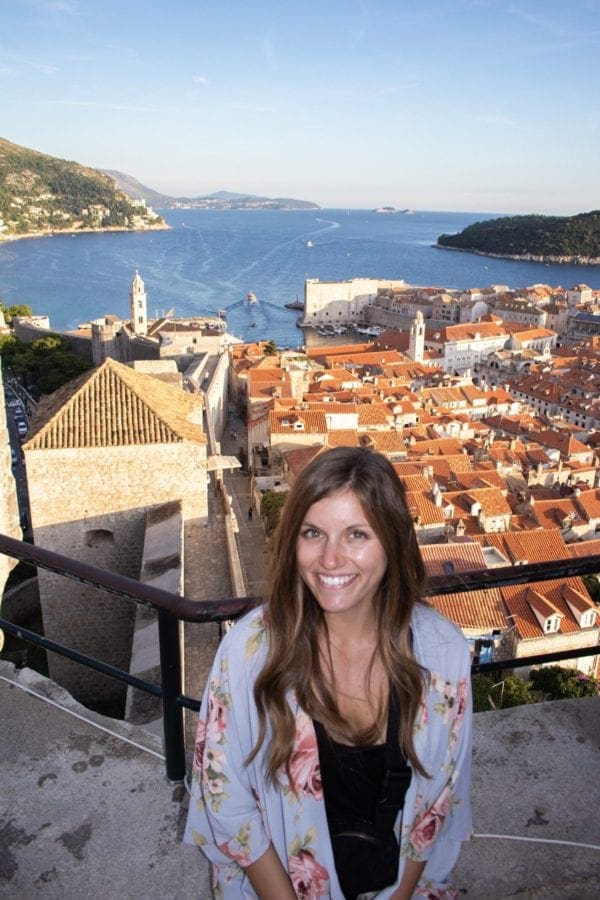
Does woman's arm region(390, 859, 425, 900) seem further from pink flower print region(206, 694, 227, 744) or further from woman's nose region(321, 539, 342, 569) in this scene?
woman's nose region(321, 539, 342, 569)

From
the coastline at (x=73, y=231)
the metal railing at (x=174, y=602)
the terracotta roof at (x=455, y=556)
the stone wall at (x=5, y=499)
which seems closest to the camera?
the metal railing at (x=174, y=602)

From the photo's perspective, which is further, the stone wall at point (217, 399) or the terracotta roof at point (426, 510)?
the stone wall at point (217, 399)

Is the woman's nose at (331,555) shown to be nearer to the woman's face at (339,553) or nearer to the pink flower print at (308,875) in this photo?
the woman's face at (339,553)

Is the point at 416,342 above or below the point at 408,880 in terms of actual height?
below

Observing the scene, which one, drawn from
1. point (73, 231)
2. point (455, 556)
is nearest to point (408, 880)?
point (455, 556)

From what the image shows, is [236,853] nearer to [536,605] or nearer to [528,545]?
[536,605]

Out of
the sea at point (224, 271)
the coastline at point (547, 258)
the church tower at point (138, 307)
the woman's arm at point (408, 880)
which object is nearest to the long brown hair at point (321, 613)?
the woman's arm at point (408, 880)

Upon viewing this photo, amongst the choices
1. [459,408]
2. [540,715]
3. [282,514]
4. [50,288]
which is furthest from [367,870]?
[50,288]
